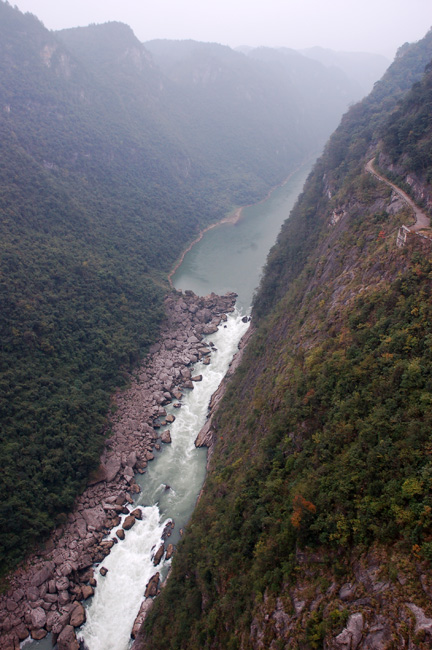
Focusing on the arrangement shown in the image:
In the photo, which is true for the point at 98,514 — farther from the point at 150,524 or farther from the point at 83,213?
the point at 83,213

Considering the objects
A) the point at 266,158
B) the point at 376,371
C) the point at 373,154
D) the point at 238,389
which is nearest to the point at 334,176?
the point at 373,154

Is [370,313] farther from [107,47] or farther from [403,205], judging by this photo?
[107,47]

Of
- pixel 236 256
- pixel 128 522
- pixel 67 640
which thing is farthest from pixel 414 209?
pixel 236 256

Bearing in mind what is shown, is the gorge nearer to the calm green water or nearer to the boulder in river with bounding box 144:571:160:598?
the boulder in river with bounding box 144:571:160:598

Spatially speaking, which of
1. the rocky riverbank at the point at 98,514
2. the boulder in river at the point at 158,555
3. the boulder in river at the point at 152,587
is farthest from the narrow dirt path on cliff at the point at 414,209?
the boulder in river at the point at 152,587

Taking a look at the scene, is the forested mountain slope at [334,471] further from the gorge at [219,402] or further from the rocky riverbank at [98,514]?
the rocky riverbank at [98,514]

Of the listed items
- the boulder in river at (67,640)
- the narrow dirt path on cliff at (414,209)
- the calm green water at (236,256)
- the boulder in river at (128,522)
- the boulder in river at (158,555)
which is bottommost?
the boulder in river at (158,555)
